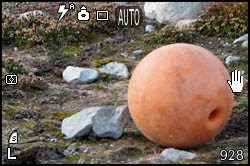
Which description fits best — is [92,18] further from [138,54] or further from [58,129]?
[58,129]

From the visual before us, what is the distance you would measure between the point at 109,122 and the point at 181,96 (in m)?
1.21

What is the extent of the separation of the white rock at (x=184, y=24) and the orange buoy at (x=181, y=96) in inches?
213

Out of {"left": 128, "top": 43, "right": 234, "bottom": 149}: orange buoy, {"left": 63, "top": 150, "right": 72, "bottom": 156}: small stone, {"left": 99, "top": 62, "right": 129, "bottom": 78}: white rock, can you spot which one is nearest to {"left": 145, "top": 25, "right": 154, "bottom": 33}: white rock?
{"left": 99, "top": 62, "right": 129, "bottom": 78}: white rock

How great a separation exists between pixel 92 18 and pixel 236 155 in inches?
248

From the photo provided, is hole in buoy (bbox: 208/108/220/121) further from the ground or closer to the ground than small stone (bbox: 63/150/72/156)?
further from the ground

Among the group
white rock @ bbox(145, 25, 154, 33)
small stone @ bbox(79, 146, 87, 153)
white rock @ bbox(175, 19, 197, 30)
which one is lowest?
small stone @ bbox(79, 146, 87, 153)

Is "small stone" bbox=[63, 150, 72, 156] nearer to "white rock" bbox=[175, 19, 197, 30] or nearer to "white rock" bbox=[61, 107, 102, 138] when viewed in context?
"white rock" bbox=[61, 107, 102, 138]

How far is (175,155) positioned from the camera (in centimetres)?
657

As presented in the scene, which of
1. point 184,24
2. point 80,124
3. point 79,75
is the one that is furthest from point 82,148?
point 184,24

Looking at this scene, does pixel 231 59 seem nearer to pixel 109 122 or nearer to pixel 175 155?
pixel 109 122

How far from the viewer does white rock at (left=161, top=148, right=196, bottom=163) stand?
6532 millimetres

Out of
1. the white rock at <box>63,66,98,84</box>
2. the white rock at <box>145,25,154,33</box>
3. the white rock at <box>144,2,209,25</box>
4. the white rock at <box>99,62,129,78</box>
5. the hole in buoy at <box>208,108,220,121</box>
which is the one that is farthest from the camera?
the white rock at <box>144,2,209,25</box>

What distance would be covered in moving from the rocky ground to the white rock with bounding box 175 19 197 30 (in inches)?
15.6

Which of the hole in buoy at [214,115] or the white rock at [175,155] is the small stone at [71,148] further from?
the hole in buoy at [214,115]
